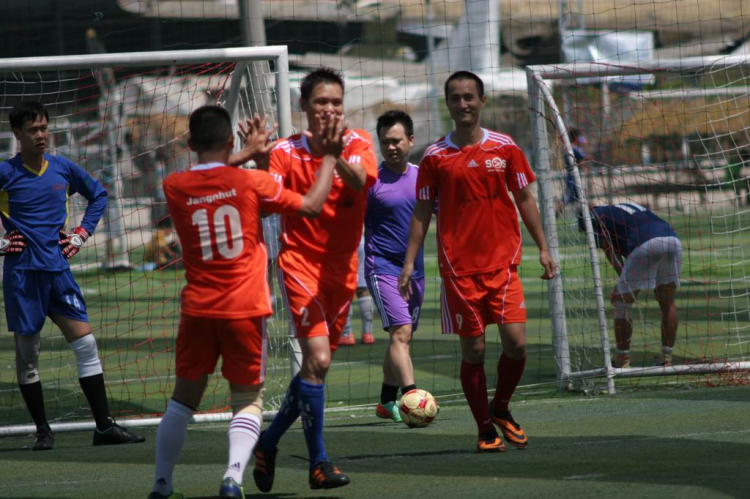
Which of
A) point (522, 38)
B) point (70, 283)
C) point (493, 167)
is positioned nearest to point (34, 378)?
point (70, 283)

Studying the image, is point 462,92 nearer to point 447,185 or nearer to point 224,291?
point 447,185

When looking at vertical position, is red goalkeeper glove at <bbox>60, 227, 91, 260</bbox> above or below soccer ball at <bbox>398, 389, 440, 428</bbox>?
above

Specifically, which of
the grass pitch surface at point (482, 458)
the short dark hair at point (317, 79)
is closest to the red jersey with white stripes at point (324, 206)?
the short dark hair at point (317, 79)

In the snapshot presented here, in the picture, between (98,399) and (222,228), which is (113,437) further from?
(222,228)

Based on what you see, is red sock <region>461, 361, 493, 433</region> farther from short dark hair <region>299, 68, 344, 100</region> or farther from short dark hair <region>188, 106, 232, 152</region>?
short dark hair <region>188, 106, 232, 152</region>

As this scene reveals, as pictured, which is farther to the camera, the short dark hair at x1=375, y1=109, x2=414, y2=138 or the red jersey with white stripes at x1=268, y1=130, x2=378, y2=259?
the short dark hair at x1=375, y1=109, x2=414, y2=138

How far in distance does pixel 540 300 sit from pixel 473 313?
32.9 feet

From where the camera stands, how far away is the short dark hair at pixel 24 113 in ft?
22.4

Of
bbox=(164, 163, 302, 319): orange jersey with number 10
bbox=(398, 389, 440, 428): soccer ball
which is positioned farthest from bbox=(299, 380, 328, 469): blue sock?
bbox=(398, 389, 440, 428): soccer ball

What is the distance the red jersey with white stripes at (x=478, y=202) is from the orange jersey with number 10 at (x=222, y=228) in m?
1.61

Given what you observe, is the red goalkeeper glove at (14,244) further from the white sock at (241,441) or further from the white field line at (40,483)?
the white sock at (241,441)

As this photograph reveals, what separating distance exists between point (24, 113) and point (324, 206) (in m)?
2.71

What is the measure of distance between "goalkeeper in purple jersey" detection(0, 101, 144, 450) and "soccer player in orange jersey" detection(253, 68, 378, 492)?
231cm

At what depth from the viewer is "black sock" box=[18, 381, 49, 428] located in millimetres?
7070
